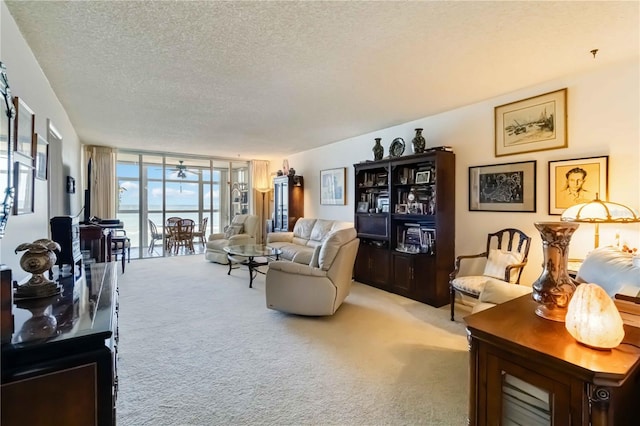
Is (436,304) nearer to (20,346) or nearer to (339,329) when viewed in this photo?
(339,329)

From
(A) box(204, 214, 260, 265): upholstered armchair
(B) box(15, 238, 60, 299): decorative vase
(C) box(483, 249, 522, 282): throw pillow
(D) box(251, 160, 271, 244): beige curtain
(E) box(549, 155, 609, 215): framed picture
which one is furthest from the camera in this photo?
(D) box(251, 160, 271, 244): beige curtain

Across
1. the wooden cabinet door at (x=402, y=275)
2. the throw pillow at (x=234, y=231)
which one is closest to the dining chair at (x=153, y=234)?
the throw pillow at (x=234, y=231)

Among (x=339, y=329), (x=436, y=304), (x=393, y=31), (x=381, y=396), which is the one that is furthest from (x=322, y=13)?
(x=436, y=304)

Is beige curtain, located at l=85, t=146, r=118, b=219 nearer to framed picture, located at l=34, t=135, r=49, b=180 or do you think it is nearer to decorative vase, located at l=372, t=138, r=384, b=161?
framed picture, located at l=34, t=135, r=49, b=180

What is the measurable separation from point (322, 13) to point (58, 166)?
3715 mm

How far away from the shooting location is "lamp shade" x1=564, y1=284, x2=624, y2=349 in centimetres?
109

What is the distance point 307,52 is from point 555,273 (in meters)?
2.17

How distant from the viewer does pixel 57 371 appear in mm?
988

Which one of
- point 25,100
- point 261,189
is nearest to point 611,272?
point 25,100

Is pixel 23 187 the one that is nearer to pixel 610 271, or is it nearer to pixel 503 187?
pixel 610 271

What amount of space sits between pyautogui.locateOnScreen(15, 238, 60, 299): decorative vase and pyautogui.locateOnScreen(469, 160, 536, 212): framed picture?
3.93 meters

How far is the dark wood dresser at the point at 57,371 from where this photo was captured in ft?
3.07

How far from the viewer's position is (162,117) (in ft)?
13.9

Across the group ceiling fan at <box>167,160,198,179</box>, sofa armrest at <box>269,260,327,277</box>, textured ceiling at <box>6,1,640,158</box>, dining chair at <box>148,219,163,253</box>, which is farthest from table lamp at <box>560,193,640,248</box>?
ceiling fan at <box>167,160,198,179</box>
